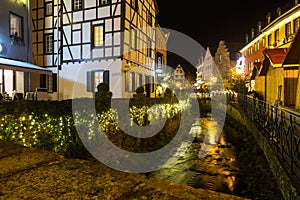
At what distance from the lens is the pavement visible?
181 cm

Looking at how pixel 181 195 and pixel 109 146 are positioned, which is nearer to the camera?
pixel 181 195

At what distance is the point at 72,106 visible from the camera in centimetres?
651

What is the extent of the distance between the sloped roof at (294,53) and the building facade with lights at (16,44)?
13.0 m

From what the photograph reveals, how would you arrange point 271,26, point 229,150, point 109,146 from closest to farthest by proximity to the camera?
point 109,146 → point 229,150 → point 271,26

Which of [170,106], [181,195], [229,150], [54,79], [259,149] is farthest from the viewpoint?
[54,79]

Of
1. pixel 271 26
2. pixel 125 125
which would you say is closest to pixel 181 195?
pixel 125 125

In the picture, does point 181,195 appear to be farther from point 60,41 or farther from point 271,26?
point 271,26

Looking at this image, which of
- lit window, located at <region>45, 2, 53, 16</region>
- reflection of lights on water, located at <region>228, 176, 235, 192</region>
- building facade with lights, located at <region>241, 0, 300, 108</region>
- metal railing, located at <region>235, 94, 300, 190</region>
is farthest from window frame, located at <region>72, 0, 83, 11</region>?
reflection of lights on water, located at <region>228, 176, 235, 192</region>

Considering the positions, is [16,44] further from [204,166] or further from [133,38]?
[204,166]

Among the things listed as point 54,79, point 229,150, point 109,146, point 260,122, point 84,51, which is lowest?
point 229,150

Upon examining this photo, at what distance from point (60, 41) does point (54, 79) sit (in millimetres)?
3040

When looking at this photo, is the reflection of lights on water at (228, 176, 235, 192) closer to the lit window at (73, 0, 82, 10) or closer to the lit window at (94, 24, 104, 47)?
the lit window at (94, 24, 104, 47)

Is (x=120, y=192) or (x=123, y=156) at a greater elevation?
(x=120, y=192)

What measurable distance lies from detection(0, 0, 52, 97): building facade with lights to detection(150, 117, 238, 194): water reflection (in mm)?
10141
